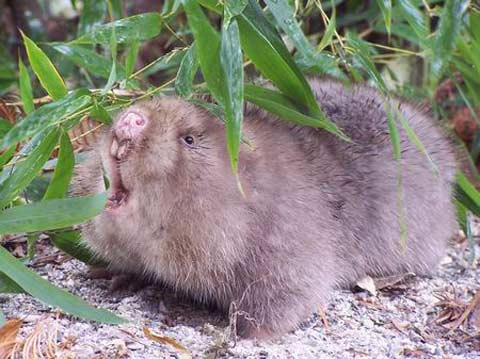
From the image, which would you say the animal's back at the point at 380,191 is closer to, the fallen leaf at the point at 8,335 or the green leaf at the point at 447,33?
the green leaf at the point at 447,33

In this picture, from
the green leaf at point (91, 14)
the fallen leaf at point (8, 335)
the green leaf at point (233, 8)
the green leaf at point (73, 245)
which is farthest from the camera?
the green leaf at point (91, 14)

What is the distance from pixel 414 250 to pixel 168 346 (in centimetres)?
100

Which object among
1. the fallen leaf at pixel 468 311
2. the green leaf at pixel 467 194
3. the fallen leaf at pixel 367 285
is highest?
the green leaf at pixel 467 194

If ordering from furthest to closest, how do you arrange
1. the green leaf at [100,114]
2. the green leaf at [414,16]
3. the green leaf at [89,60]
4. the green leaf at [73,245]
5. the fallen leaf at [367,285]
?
the green leaf at [89,60] < the fallen leaf at [367,285] < the green leaf at [73,245] < the green leaf at [414,16] < the green leaf at [100,114]

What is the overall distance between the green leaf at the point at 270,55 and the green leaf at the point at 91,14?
99 cm

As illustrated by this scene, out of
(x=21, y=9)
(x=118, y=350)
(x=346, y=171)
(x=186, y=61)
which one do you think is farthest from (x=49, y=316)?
(x=21, y=9)

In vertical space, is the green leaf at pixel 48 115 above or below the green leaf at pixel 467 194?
above

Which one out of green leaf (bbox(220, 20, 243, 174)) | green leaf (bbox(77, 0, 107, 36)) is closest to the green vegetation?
green leaf (bbox(220, 20, 243, 174))

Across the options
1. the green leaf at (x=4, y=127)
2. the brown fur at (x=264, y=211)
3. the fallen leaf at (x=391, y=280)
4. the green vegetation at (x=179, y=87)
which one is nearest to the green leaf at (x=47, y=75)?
the green vegetation at (x=179, y=87)

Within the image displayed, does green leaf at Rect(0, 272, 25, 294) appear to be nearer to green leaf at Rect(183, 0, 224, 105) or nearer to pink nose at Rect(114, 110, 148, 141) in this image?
pink nose at Rect(114, 110, 148, 141)

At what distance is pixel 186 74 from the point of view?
2307 mm

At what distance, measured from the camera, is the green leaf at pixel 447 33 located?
2264 millimetres

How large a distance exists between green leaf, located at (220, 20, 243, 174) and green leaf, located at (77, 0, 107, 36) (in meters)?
1.17

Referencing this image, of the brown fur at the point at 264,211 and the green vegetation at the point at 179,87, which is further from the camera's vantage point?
the brown fur at the point at 264,211
